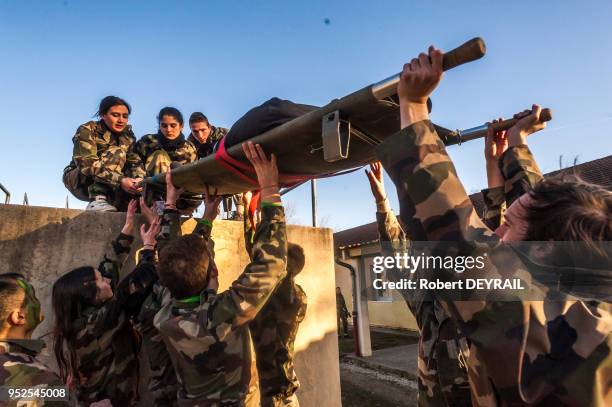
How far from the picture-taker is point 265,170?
7.42ft

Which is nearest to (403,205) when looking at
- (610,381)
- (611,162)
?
(610,381)

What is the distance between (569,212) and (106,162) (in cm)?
334

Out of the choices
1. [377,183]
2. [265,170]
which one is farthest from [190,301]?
[377,183]

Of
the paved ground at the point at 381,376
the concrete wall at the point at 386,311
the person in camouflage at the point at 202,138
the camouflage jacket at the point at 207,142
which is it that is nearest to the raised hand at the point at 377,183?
the person in camouflage at the point at 202,138

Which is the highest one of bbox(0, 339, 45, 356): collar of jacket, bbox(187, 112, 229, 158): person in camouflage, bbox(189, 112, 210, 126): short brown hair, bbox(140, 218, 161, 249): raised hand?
bbox(189, 112, 210, 126): short brown hair

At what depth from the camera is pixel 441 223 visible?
0.90 m

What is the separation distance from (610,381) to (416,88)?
0.76 m

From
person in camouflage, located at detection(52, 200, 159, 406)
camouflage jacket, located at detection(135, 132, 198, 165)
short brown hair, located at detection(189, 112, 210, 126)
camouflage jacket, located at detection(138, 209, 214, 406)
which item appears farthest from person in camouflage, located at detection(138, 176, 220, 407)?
short brown hair, located at detection(189, 112, 210, 126)

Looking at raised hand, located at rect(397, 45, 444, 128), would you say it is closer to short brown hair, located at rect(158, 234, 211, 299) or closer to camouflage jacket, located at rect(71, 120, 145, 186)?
short brown hair, located at rect(158, 234, 211, 299)

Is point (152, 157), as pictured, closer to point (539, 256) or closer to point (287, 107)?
point (287, 107)

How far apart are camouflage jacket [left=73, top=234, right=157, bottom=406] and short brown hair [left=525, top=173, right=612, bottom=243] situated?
2380mm

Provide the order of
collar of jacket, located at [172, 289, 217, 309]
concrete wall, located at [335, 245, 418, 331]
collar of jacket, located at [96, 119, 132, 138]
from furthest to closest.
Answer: concrete wall, located at [335, 245, 418, 331] → collar of jacket, located at [96, 119, 132, 138] → collar of jacket, located at [172, 289, 217, 309]

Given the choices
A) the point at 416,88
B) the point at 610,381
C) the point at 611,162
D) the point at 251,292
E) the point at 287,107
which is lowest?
the point at 610,381

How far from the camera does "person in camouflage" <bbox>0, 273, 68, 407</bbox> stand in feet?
5.92
